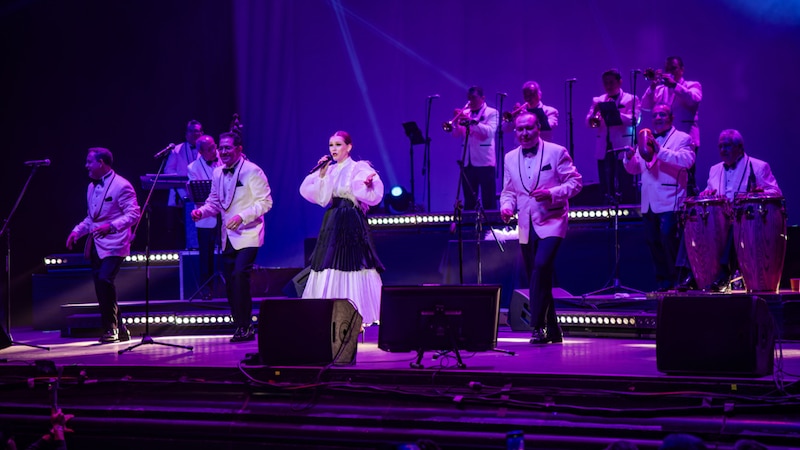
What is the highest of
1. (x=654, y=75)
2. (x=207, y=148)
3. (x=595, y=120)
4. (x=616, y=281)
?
(x=654, y=75)

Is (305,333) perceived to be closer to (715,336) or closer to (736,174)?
(715,336)

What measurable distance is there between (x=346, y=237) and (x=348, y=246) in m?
0.09

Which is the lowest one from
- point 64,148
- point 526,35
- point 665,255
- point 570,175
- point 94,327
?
point 94,327

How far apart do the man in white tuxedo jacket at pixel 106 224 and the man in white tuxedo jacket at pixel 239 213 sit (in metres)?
0.93

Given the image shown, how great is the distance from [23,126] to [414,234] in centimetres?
540

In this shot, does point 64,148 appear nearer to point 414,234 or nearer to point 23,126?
point 23,126

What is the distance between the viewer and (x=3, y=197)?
11.2 metres

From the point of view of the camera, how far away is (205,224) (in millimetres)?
10523

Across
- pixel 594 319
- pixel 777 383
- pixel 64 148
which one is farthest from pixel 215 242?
pixel 777 383

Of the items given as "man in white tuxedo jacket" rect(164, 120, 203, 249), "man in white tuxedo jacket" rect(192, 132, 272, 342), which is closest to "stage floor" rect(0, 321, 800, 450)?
"man in white tuxedo jacket" rect(192, 132, 272, 342)

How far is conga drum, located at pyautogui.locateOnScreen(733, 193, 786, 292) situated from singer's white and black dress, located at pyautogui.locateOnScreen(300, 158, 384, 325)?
3.40 meters

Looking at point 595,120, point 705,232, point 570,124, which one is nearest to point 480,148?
point 570,124

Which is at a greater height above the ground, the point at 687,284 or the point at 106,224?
the point at 106,224

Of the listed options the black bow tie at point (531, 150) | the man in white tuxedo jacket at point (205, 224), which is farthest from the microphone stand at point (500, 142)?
the black bow tie at point (531, 150)
